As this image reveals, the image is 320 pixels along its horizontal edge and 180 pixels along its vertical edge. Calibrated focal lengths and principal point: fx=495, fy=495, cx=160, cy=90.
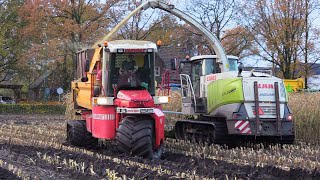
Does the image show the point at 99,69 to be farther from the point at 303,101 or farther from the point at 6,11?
the point at 6,11

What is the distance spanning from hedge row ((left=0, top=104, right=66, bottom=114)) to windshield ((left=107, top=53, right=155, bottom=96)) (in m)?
26.4

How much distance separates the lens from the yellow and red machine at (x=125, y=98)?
34.6 feet

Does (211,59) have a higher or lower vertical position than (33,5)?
lower

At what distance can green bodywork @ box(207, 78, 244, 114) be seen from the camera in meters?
13.4

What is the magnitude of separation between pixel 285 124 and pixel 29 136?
865 centimetres

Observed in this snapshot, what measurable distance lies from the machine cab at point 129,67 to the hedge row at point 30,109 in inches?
1040

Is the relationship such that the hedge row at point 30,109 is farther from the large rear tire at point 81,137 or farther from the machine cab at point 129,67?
the machine cab at point 129,67

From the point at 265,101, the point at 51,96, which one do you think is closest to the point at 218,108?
the point at 265,101

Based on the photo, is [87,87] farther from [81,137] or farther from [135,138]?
[135,138]

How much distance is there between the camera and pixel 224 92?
45.5 feet

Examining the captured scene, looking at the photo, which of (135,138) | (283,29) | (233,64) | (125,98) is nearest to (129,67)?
(125,98)

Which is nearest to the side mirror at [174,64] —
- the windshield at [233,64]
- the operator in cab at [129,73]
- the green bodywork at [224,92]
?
the operator in cab at [129,73]

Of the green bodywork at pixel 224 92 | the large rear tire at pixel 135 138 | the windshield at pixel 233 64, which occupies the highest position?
the windshield at pixel 233 64

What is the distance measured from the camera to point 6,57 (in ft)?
138
